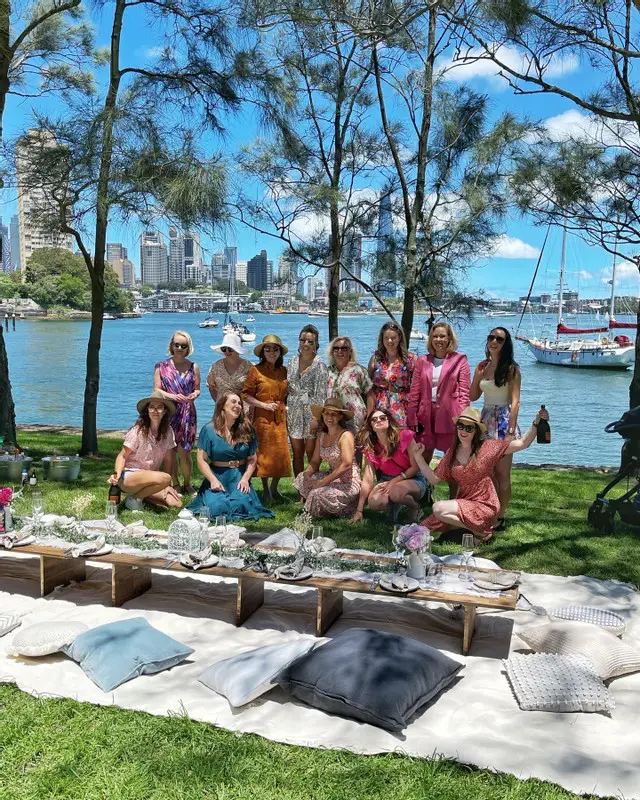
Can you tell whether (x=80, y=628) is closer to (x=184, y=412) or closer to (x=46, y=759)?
(x=46, y=759)

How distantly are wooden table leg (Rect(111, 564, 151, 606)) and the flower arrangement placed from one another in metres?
1.43

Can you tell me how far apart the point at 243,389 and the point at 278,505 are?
93 centimetres

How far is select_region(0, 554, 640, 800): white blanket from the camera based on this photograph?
271 cm

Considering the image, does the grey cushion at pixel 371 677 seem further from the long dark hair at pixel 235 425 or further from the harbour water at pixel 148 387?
the harbour water at pixel 148 387

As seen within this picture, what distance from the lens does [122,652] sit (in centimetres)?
333

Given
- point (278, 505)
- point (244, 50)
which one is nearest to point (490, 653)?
point (278, 505)

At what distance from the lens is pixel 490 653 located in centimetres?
358

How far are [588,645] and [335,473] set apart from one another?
2391 mm

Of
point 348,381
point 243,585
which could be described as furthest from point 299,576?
point 348,381

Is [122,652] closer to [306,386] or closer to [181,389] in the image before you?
[306,386]

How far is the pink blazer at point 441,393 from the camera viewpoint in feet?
18.7

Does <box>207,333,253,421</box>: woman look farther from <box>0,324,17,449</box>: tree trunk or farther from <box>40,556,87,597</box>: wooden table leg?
<box>0,324,17,449</box>: tree trunk

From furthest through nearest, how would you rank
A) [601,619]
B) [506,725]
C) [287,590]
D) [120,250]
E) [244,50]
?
[120,250]
[244,50]
[287,590]
[601,619]
[506,725]

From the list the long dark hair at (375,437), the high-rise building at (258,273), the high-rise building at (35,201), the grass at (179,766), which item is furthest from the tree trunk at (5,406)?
the grass at (179,766)
